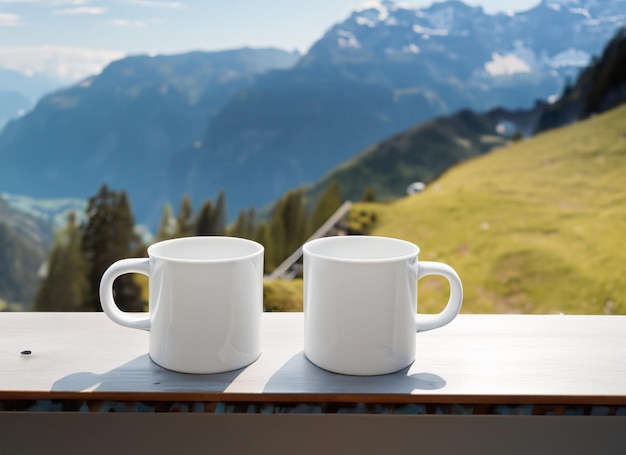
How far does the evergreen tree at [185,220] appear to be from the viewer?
783cm

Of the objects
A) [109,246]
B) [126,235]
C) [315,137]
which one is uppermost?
[315,137]

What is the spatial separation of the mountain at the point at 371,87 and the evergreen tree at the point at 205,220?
0.62m

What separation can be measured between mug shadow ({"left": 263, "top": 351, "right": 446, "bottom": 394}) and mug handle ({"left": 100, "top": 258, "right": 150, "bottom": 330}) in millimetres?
138

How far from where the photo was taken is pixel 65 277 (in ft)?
23.8

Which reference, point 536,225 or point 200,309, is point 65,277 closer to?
point 536,225

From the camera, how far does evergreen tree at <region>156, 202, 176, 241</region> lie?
7822mm

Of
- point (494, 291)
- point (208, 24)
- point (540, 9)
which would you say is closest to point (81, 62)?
point (208, 24)

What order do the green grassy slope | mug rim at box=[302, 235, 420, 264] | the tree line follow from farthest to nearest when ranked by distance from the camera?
the tree line < the green grassy slope < mug rim at box=[302, 235, 420, 264]

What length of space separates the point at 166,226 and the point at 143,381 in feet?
25.3

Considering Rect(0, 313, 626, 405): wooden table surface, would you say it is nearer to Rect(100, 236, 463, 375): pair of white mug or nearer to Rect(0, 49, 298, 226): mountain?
Rect(100, 236, 463, 375): pair of white mug

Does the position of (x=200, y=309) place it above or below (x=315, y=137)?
below

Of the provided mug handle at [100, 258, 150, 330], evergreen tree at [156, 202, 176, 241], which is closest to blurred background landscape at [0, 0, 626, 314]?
evergreen tree at [156, 202, 176, 241]

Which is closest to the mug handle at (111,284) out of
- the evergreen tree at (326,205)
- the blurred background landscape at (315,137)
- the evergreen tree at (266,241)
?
the blurred background landscape at (315,137)

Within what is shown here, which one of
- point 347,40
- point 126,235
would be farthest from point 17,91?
point 347,40
